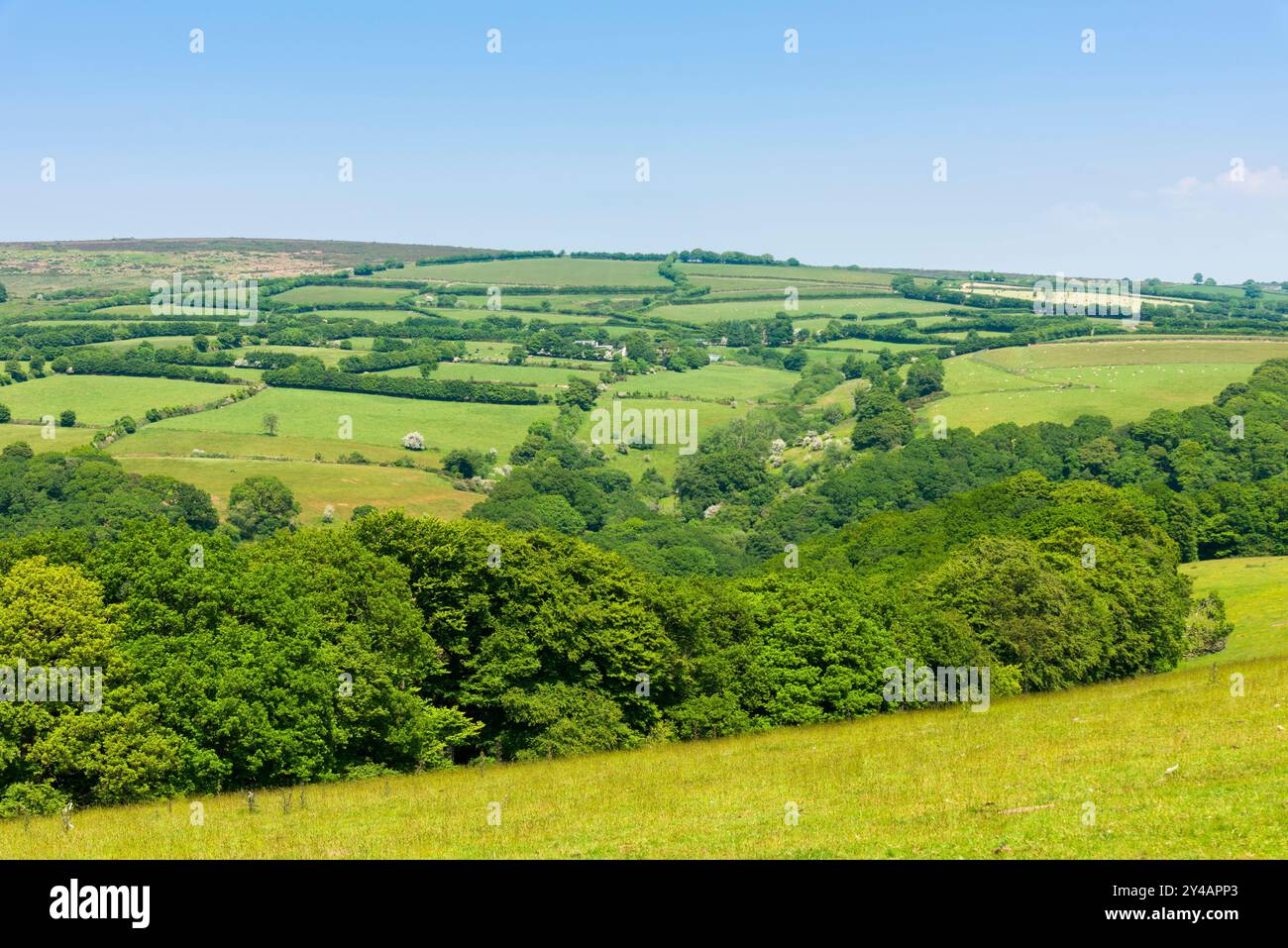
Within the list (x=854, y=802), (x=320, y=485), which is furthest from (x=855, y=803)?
(x=320, y=485)

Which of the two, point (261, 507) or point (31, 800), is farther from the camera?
point (261, 507)

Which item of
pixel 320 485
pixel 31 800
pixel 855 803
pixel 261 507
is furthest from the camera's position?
pixel 320 485

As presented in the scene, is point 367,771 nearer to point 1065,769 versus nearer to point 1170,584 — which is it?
point 1065,769

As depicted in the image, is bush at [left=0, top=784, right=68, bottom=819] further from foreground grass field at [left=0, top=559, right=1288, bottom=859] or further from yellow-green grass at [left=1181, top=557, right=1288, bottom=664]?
yellow-green grass at [left=1181, top=557, right=1288, bottom=664]

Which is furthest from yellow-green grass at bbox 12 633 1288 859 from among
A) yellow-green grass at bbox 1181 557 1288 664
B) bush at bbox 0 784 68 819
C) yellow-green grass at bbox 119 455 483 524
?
yellow-green grass at bbox 119 455 483 524

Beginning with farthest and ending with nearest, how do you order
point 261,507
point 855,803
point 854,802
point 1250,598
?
1. point 261,507
2. point 1250,598
3. point 854,802
4. point 855,803

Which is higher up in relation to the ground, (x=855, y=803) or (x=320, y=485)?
(x=855, y=803)

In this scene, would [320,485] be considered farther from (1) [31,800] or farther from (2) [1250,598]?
(1) [31,800]
